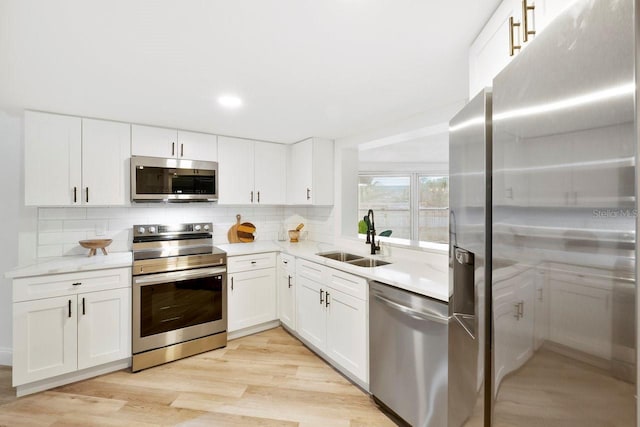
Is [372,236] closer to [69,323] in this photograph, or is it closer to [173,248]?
[173,248]

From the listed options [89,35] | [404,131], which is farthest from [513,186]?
[404,131]

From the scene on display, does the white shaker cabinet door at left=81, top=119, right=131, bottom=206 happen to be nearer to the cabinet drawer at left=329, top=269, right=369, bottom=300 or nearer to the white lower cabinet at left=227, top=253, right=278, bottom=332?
the white lower cabinet at left=227, top=253, right=278, bottom=332

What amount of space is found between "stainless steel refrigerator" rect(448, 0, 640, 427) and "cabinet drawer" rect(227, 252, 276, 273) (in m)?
2.62

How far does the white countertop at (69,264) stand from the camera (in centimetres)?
217

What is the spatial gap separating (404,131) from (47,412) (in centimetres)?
347

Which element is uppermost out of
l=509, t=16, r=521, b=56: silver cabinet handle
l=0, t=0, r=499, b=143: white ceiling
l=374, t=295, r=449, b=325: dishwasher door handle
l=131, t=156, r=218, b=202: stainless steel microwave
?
l=0, t=0, r=499, b=143: white ceiling

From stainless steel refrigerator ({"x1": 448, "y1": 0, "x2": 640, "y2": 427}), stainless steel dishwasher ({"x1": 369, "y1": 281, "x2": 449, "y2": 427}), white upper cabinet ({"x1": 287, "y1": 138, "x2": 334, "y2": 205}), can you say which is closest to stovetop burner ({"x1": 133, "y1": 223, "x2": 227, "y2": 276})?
white upper cabinet ({"x1": 287, "y1": 138, "x2": 334, "y2": 205})

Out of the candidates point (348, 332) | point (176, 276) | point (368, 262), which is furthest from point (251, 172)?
point (348, 332)

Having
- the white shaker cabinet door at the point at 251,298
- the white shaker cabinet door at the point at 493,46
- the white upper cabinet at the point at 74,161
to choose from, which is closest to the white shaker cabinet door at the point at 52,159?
the white upper cabinet at the point at 74,161

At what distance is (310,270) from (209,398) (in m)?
1.28

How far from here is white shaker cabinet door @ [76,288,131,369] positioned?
2.33m

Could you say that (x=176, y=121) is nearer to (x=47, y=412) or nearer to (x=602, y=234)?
(x=47, y=412)

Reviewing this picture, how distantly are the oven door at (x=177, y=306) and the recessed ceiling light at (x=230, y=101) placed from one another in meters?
1.56

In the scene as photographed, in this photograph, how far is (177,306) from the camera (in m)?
2.71
